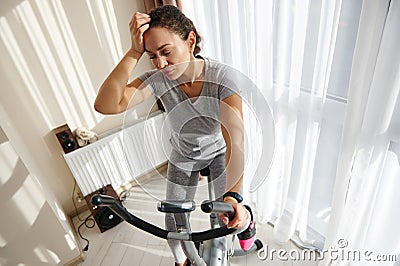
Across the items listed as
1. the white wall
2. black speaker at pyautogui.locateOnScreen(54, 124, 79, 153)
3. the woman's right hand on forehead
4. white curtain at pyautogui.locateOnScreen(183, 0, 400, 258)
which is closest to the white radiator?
black speaker at pyautogui.locateOnScreen(54, 124, 79, 153)

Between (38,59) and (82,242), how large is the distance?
1.28 m

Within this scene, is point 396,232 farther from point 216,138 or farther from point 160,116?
point 160,116

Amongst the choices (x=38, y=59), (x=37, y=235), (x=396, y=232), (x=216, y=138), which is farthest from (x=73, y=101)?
(x=396, y=232)

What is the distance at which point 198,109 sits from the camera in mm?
849

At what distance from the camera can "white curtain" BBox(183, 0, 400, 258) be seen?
91 centimetres

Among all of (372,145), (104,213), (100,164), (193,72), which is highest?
(193,72)

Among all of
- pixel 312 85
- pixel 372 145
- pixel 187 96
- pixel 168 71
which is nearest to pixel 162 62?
pixel 168 71

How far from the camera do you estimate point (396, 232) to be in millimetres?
1062

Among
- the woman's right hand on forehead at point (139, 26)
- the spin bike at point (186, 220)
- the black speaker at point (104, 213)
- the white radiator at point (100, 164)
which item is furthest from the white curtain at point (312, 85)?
the black speaker at point (104, 213)

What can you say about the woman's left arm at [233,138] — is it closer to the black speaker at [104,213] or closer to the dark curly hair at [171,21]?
the dark curly hair at [171,21]

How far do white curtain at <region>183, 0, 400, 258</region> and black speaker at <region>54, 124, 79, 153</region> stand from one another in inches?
42.1
